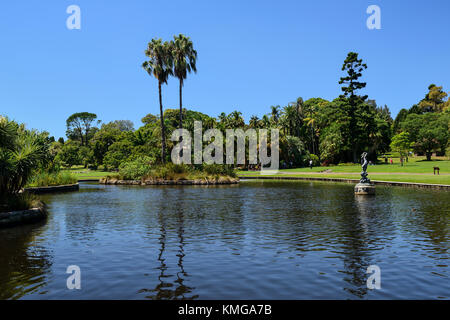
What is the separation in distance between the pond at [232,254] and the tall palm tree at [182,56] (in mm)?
37645

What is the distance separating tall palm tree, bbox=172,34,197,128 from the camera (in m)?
55.3

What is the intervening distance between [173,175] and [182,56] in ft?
61.2

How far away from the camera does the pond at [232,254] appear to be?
8344mm

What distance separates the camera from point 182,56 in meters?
55.8

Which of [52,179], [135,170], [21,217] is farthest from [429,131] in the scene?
[21,217]

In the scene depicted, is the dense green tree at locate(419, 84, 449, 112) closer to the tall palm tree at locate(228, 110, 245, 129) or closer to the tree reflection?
the tall palm tree at locate(228, 110, 245, 129)

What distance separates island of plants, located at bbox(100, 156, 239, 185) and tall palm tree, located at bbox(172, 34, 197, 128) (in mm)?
8422

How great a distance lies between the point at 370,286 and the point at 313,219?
9.90m

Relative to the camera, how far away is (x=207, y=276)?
932 centimetres

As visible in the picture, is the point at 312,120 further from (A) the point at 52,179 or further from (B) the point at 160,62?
(A) the point at 52,179

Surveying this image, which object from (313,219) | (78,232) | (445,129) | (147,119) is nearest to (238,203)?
(313,219)
